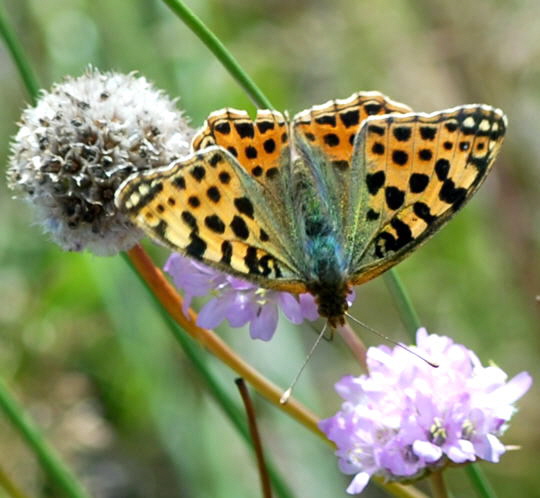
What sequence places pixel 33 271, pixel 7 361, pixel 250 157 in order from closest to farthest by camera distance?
pixel 250 157 < pixel 7 361 < pixel 33 271

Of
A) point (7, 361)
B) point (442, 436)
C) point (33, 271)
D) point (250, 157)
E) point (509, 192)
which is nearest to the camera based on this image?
point (442, 436)

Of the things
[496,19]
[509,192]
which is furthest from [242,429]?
[496,19]

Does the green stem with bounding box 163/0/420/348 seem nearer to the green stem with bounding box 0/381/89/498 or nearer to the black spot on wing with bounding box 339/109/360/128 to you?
the black spot on wing with bounding box 339/109/360/128

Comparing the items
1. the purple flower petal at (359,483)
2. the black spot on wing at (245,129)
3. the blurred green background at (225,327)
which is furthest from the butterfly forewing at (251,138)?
the blurred green background at (225,327)

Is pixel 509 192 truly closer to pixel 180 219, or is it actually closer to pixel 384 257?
pixel 384 257

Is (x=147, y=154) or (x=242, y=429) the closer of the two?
(x=147, y=154)

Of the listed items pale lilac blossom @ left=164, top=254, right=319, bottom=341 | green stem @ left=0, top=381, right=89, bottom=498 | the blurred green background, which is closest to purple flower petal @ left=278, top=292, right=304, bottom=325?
pale lilac blossom @ left=164, top=254, right=319, bottom=341

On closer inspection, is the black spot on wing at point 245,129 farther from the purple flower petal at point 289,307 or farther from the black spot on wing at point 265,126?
the purple flower petal at point 289,307
